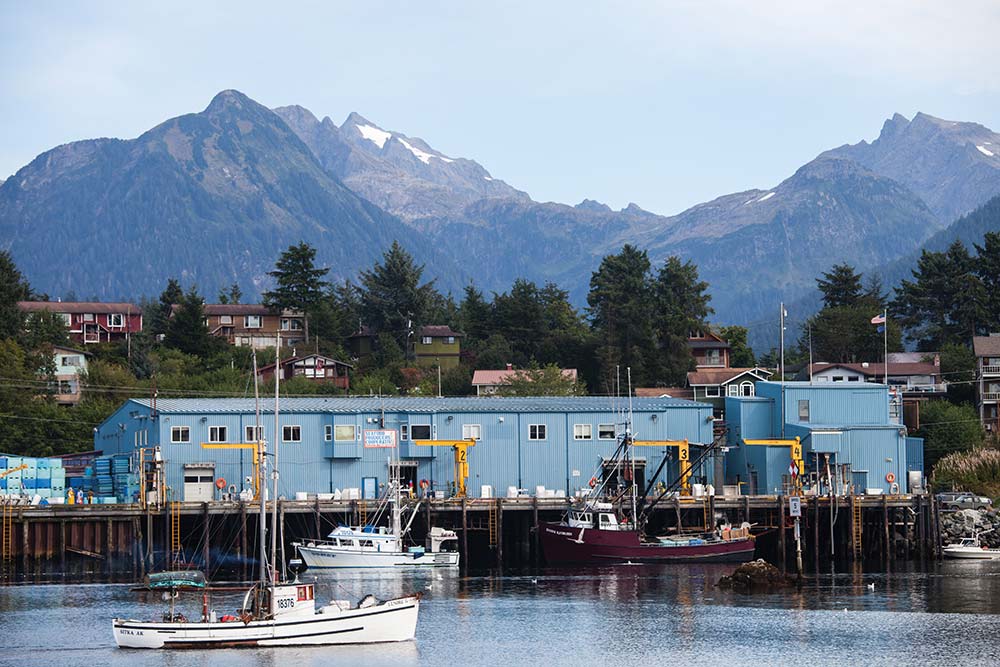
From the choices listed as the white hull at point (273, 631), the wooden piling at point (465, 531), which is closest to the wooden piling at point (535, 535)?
the wooden piling at point (465, 531)

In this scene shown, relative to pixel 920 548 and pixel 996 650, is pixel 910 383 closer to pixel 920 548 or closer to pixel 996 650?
pixel 920 548

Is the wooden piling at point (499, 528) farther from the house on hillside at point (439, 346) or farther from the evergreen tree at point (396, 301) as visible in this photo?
the evergreen tree at point (396, 301)

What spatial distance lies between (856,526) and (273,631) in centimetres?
4427

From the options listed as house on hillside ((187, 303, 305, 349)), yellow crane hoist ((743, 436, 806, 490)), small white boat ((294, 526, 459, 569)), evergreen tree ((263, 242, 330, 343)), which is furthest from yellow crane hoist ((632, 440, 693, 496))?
house on hillside ((187, 303, 305, 349))

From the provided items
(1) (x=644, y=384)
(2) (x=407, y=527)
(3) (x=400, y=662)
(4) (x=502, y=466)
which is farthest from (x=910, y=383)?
(3) (x=400, y=662)

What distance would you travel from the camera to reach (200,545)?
84.8 m

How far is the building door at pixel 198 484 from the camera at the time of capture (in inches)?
3506

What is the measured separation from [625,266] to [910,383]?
35.2 metres

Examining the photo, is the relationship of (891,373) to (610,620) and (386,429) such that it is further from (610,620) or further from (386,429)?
(610,620)

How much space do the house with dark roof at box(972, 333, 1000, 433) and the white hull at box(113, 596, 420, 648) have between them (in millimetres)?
82696

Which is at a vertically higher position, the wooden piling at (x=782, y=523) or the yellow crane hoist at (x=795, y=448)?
the yellow crane hoist at (x=795, y=448)

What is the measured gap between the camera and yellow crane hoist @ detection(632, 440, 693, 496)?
3639 inches

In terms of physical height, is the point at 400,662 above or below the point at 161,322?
below

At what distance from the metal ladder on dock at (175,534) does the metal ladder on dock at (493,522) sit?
17.6m
